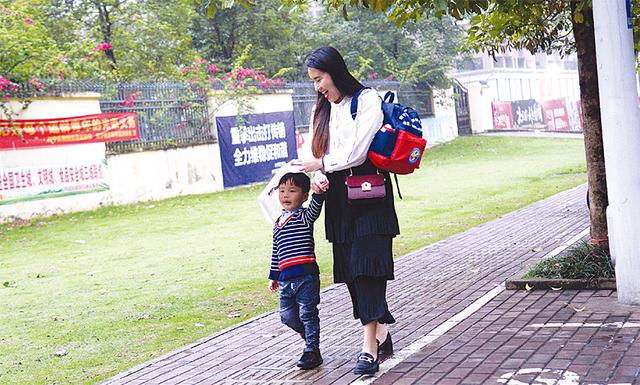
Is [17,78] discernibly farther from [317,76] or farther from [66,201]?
[317,76]

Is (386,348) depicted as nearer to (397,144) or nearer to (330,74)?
(397,144)

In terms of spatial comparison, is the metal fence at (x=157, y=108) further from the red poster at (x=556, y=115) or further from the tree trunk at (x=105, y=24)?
the red poster at (x=556, y=115)

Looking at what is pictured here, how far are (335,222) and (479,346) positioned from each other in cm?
125

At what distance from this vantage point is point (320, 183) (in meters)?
5.61

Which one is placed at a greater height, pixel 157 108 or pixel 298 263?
pixel 157 108

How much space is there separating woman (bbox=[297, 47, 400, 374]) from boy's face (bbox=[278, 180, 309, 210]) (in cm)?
23

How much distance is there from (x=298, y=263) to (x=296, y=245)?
0.38ft

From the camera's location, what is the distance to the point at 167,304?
898 centimetres

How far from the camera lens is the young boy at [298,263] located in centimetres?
590

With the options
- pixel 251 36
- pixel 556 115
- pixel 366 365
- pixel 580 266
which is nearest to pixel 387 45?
pixel 251 36

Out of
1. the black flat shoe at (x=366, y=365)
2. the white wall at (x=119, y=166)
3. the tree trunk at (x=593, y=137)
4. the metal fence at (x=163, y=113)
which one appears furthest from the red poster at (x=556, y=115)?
the black flat shoe at (x=366, y=365)

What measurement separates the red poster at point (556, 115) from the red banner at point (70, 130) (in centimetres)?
3445

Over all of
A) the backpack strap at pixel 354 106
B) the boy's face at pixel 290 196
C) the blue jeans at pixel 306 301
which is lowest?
the blue jeans at pixel 306 301

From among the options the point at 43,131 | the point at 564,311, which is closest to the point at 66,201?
the point at 43,131
